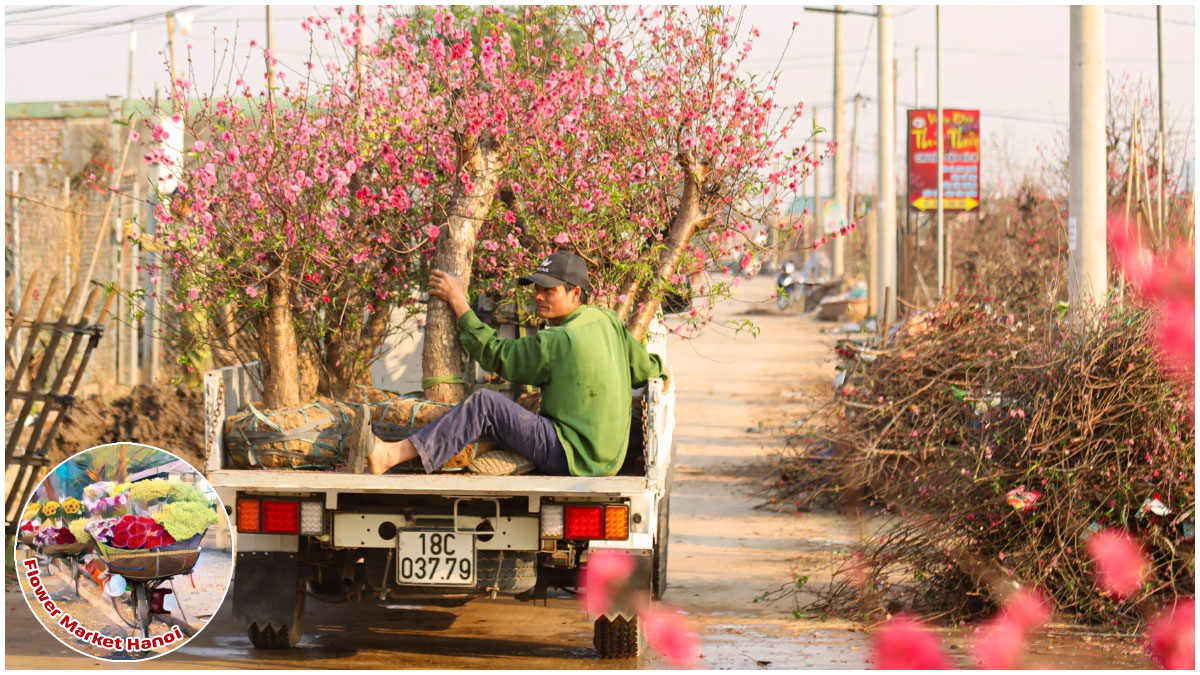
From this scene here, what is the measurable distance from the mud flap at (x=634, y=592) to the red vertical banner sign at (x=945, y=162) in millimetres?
16325

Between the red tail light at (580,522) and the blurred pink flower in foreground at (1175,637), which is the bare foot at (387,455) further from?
the blurred pink flower in foreground at (1175,637)

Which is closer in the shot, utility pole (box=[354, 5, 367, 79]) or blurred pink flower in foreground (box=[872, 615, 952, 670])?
blurred pink flower in foreground (box=[872, 615, 952, 670])

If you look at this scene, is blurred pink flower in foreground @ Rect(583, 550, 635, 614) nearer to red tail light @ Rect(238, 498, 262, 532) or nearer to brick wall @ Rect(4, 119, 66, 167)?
red tail light @ Rect(238, 498, 262, 532)

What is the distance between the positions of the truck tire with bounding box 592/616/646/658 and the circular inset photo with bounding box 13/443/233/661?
1673 mm

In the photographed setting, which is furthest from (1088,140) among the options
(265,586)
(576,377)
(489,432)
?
(265,586)

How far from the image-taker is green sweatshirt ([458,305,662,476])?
21.2ft

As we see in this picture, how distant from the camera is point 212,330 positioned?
8391 mm

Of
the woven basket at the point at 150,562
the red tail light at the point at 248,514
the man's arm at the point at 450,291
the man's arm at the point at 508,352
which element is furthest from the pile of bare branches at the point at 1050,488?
the woven basket at the point at 150,562

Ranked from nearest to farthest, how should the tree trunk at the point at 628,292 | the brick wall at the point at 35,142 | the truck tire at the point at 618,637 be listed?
1. the truck tire at the point at 618,637
2. the tree trunk at the point at 628,292
3. the brick wall at the point at 35,142

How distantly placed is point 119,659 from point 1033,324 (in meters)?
5.24

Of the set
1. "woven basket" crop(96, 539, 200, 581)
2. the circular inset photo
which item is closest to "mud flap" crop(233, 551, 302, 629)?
the circular inset photo

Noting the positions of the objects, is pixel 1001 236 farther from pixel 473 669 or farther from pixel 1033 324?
pixel 473 669

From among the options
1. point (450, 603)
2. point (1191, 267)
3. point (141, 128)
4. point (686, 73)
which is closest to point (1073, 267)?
point (1191, 267)

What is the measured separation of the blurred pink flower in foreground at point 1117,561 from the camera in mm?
6996
